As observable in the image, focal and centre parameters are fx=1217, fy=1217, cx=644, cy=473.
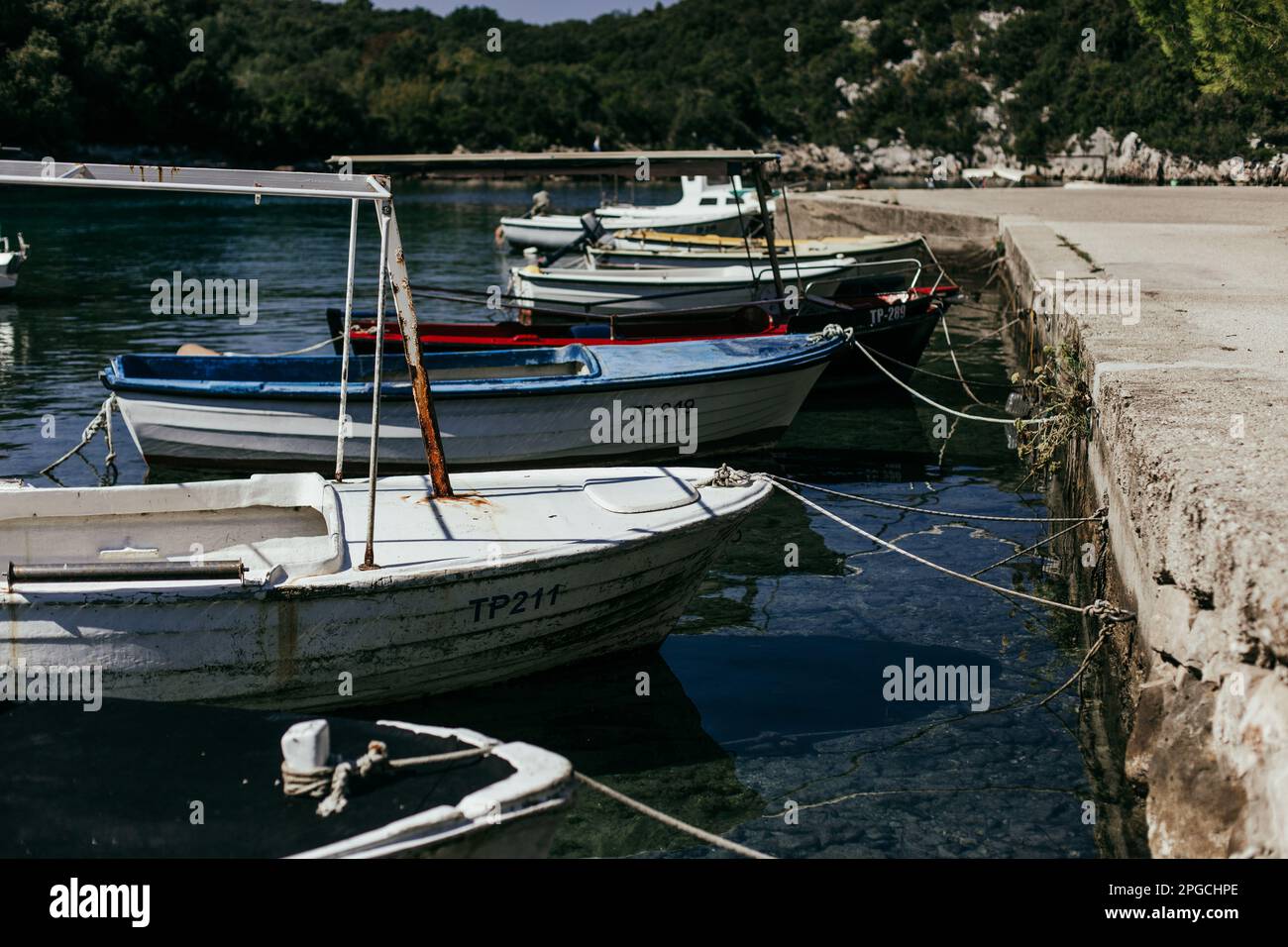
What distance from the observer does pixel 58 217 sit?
46406mm

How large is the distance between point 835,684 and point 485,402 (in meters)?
4.67

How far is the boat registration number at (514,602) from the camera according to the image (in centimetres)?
643

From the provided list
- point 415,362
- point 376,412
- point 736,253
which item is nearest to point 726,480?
point 415,362

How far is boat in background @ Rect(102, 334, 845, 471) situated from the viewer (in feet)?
35.5

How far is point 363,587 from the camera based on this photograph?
609cm

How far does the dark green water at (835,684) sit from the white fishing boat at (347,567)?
1.47 ft

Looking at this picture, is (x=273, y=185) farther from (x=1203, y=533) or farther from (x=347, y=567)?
(x=1203, y=533)

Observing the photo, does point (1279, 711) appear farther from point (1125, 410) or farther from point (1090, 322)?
point (1090, 322)

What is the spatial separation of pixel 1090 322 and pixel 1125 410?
345cm

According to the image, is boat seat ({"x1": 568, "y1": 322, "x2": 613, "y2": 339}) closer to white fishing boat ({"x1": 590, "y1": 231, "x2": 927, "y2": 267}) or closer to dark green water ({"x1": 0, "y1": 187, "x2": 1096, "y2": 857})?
dark green water ({"x1": 0, "y1": 187, "x2": 1096, "y2": 857})

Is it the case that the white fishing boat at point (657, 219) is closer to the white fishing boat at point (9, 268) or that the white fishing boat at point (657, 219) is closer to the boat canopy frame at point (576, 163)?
the white fishing boat at point (9, 268)

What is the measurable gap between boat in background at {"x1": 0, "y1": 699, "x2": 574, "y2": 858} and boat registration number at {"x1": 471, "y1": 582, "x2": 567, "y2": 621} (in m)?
1.43

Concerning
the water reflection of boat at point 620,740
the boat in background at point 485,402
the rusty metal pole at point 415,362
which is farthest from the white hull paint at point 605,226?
the water reflection of boat at point 620,740
